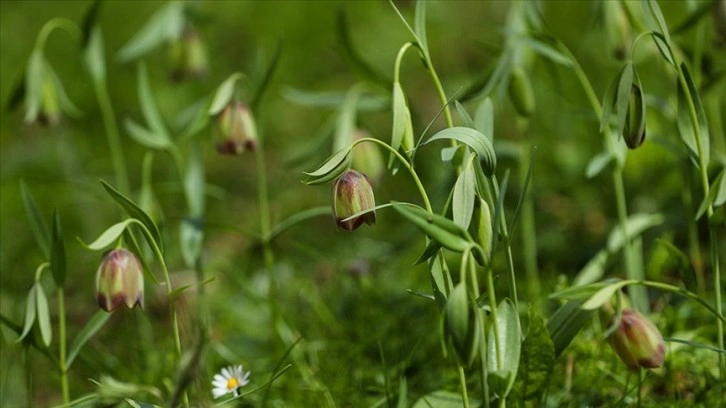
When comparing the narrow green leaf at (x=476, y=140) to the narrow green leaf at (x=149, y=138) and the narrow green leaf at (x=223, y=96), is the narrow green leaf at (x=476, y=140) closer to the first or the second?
the narrow green leaf at (x=223, y=96)

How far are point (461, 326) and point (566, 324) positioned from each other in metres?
0.34

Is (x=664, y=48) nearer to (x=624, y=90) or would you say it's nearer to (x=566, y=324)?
(x=624, y=90)

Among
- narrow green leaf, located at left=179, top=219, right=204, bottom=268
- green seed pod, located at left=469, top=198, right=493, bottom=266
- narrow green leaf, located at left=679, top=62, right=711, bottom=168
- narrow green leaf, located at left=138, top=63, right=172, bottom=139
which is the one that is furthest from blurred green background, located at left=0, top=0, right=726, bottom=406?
narrow green leaf, located at left=679, top=62, right=711, bottom=168

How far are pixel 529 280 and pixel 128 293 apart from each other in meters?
1.08

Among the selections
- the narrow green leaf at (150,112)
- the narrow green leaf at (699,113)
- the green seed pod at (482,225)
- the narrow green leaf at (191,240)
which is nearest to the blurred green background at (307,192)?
the narrow green leaf at (191,240)

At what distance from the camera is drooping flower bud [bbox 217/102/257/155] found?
194 centimetres

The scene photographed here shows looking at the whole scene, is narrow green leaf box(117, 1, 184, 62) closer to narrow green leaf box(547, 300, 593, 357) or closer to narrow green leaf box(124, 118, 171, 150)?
narrow green leaf box(124, 118, 171, 150)

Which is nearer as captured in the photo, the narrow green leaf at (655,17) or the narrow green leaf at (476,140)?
the narrow green leaf at (476,140)

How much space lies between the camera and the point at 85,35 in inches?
90.5

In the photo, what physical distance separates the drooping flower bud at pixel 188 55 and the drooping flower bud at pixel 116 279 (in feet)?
3.49

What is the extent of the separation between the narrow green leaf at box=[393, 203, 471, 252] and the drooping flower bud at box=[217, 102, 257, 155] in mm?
738

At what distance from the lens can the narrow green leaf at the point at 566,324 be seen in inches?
57.9

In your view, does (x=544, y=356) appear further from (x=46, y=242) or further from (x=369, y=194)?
(x=46, y=242)

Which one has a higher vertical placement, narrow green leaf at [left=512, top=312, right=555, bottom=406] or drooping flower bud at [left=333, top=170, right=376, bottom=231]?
drooping flower bud at [left=333, top=170, right=376, bottom=231]
